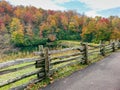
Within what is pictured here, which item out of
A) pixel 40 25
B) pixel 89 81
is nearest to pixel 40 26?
pixel 40 25

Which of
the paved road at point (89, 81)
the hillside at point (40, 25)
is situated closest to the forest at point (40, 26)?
the hillside at point (40, 25)

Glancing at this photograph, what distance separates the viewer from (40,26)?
8812 cm

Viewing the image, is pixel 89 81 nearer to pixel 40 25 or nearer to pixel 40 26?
pixel 40 26

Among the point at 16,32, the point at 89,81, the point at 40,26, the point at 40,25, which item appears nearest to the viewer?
the point at 89,81

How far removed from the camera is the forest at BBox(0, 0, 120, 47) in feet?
238

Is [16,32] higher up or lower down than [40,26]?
lower down

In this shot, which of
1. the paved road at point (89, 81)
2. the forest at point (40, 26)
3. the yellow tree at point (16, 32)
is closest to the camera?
the paved road at point (89, 81)

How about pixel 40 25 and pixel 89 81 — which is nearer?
pixel 89 81

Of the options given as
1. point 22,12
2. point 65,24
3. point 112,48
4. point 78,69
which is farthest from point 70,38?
point 78,69

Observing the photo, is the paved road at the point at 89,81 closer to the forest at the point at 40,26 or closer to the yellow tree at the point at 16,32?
the forest at the point at 40,26

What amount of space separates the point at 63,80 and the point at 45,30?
262 ft

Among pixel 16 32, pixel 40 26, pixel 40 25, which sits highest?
pixel 40 25

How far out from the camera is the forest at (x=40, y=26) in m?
72.4

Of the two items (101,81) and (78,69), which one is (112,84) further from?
(78,69)
